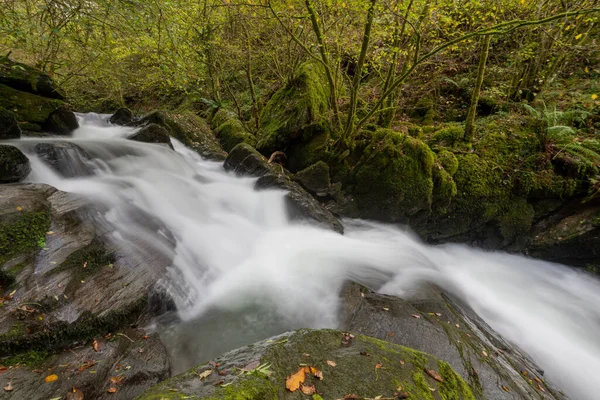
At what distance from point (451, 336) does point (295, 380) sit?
2359mm

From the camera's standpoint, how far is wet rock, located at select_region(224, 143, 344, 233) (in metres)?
6.22

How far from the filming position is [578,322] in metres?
5.19

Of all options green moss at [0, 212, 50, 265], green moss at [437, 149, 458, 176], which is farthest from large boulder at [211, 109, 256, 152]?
green moss at [0, 212, 50, 265]

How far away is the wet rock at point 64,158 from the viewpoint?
5.18m

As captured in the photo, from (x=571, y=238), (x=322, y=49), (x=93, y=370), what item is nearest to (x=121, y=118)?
(x=322, y=49)

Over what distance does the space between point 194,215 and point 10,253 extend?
9.90 ft

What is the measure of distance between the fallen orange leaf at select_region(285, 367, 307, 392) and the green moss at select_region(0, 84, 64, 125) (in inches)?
350

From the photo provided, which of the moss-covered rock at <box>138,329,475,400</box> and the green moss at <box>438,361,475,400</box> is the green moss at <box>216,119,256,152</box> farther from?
the green moss at <box>438,361,475,400</box>

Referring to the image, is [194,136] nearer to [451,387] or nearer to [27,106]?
[27,106]

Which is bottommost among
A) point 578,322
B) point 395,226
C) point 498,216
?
point 578,322

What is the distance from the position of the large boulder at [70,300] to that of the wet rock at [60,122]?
5.04 metres

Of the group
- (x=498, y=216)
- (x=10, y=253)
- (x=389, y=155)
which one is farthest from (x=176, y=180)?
(x=498, y=216)

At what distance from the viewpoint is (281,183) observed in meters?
6.74

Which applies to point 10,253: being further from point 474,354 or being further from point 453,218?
point 453,218
